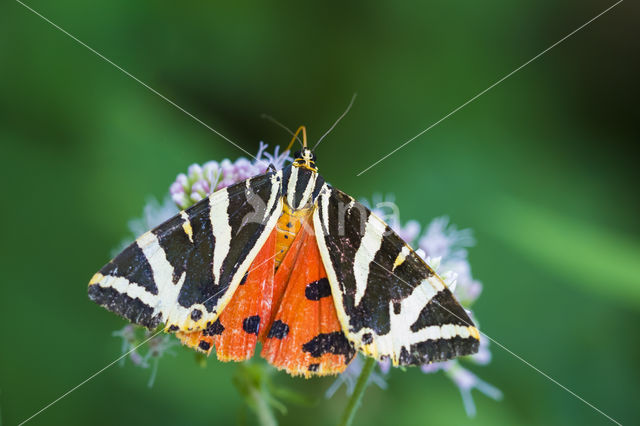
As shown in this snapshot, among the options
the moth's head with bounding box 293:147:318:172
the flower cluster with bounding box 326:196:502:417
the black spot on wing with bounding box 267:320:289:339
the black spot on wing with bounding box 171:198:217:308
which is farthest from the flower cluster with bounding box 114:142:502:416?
the black spot on wing with bounding box 267:320:289:339

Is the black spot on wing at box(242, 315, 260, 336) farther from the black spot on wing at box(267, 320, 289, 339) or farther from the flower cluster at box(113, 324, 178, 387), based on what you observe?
the flower cluster at box(113, 324, 178, 387)

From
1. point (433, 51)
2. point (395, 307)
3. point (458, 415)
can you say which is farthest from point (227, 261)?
point (433, 51)

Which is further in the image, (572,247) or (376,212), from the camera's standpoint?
(572,247)

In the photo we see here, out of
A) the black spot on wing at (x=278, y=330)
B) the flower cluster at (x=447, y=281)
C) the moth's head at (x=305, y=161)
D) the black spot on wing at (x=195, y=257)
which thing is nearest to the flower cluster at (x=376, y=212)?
the flower cluster at (x=447, y=281)

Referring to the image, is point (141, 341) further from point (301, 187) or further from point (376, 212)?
point (376, 212)

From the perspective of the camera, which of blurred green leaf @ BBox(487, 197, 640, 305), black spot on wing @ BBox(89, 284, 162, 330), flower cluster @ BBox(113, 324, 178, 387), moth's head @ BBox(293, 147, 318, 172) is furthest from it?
blurred green leaf @ BBox(487, 197, 640, 305)

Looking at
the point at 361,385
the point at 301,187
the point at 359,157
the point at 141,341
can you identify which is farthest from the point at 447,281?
the point at 359,157

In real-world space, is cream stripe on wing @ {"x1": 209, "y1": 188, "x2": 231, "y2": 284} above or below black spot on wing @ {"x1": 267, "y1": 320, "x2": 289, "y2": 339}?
above

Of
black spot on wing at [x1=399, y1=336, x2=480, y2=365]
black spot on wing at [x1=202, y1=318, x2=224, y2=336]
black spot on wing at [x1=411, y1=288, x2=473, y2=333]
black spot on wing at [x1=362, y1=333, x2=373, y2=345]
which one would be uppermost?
black spot on wing at [x1=411, y1=288, x2=473, y2=333]
